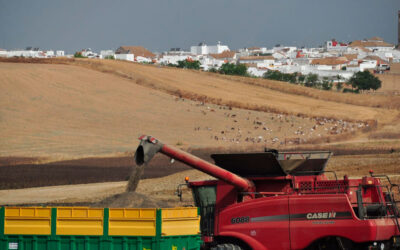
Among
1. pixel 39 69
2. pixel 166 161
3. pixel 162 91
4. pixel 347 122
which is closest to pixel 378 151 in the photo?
pixel 166 161

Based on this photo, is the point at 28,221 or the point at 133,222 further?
the point at 28,221

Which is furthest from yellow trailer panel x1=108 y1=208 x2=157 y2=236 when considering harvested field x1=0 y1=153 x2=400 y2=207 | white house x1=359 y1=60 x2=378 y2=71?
white house x1=359 y1=60 x2=378 y2=71

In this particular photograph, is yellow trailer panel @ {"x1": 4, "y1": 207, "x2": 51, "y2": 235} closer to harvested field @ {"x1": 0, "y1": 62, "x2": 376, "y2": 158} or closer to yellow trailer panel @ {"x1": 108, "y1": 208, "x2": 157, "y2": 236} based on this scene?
yellow trailer panel @ {"x1": 108, "y1": 208, "x2": 157, "y2": 236}

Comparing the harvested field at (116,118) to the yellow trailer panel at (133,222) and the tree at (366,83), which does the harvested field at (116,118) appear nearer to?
the yellow trailer panel at (133,222)

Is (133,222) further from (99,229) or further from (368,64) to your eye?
(368,64)

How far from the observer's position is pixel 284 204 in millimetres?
16703

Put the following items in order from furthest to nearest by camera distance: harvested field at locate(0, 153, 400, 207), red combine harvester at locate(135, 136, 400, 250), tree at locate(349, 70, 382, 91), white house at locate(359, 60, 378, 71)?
white house at locate(359, 60, 378, 71)
tree at locate(349, 70, 382, 91)
harvested field at locate(0, 153, 400, 207)
red combine harvester at locate(135, 136, 400, 250)

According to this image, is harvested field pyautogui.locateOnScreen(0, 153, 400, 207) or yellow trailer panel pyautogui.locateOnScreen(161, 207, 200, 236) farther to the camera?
harvested field pyautogui.locateOnScreen(0, 153, 400, 207)

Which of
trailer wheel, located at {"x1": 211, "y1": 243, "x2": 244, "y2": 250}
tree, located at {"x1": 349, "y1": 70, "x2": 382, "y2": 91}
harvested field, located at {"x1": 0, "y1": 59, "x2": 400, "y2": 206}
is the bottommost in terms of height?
trailer wheel, located at {"x1": 211, "y1": 243, "x2": 244, "y2": 250}

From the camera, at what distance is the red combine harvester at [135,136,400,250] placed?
16375 millimetres

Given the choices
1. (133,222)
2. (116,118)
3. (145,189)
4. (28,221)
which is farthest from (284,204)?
(116,118)

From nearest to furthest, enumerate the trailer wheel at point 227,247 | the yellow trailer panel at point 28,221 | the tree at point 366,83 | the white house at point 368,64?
the yellow trailer panel at point 28,221, the trailer wheel at point 227,247, the tree at point 366,83, the white house at point 368,64

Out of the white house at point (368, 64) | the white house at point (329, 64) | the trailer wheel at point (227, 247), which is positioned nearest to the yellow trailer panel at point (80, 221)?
the trailer wheel at point (227, 247)

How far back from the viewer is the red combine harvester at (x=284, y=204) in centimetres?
1638
